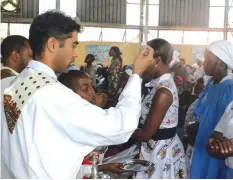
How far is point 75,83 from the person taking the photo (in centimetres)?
148

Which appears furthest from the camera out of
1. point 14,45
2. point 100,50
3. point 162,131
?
point 100,50

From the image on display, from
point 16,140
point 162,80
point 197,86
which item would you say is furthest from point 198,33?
point 16,140

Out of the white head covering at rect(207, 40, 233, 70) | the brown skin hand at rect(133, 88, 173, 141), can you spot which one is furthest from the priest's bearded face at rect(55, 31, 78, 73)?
the white head covering at rect(207, 40, 233, 70)

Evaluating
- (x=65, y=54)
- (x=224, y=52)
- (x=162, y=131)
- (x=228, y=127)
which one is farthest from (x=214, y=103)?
(x=65, y=54)

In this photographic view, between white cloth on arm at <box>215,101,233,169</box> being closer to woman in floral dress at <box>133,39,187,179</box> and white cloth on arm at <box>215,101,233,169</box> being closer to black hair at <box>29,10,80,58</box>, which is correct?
woman in floral dress at <box>133,39,187,179</box>

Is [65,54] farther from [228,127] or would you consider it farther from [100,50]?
[100,50]

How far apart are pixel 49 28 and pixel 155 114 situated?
952mm

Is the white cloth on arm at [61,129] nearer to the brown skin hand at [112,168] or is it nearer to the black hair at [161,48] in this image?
the brown skin hand at [112,168]

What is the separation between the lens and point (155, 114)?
2002 millimetres

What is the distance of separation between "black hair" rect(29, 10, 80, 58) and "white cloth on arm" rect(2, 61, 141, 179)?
0.17m

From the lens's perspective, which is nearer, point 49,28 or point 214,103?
point 49,28

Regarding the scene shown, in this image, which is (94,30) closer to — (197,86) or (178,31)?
(178,31)

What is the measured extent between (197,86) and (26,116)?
338 centimetres

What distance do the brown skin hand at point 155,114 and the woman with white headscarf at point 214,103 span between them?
44cm
